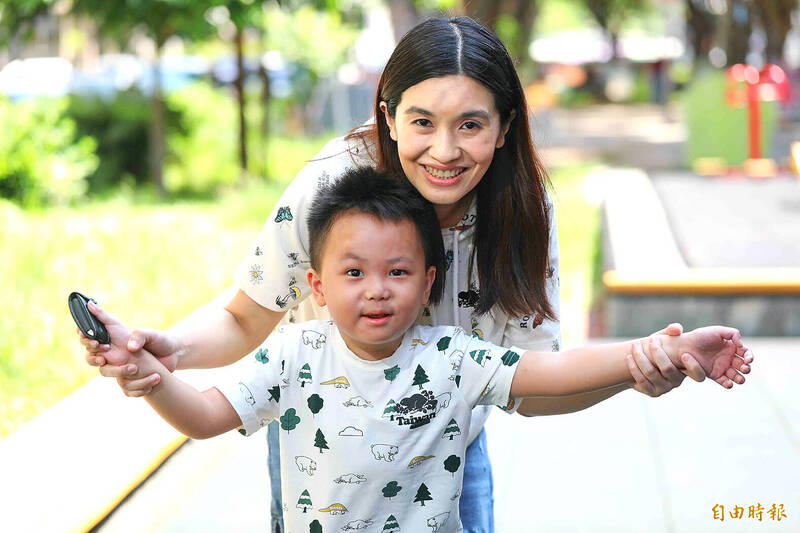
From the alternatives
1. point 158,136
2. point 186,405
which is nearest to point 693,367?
point 186,405

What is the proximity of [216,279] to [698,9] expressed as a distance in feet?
86.8

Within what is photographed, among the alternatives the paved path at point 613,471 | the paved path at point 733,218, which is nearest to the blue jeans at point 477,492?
the paved path at point 613,471

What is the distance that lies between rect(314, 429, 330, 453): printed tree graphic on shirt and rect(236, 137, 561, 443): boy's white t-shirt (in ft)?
1.34

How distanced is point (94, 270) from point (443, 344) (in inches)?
230

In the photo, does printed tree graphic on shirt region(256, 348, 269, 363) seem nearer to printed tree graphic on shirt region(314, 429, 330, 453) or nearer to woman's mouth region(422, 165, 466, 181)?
printed tree graphic on shirt region(314, 429, 330, 453)

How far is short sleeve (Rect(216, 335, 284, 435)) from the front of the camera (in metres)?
2.32

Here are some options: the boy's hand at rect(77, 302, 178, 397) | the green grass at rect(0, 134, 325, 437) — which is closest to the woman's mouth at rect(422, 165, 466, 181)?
the boy's hand at rect(77, 302, 178, 397)

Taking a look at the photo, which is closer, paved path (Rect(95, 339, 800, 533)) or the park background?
paved path (Rect(95, 339, 800, 533))

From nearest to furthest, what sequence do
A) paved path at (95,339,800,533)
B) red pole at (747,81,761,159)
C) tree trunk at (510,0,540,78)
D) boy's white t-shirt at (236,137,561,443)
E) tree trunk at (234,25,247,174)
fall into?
boy's white t-shirt at (236,137,561,443) → paved path at (95,339,800,533) → red pole at (747,81,761,159) → tree trunk at (234,25,247,174) → tree trunk at (510,0,540,78)

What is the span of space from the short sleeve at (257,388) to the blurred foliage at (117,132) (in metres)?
11.3

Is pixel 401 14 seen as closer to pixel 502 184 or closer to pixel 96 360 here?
pixel 502 184

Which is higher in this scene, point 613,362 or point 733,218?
point 733,218

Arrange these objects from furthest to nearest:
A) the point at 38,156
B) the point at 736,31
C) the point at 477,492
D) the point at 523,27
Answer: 1. the point at 736,31
2. the point at 523,27
3. the point at 38,156
4. the point at 477,492

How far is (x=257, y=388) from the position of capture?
2336 millimetres
